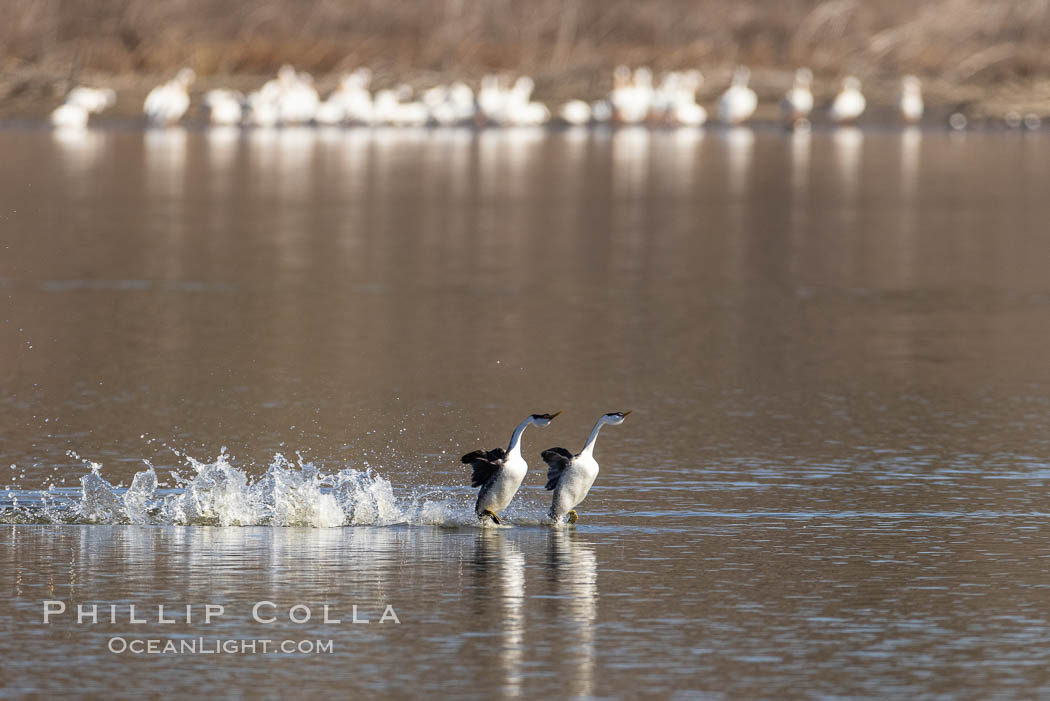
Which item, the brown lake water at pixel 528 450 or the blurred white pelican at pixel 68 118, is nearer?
the brown lake water at pixel 528 450

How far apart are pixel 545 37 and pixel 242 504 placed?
5110 cm

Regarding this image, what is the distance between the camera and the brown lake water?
733cm

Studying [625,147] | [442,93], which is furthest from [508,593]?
[442,93]

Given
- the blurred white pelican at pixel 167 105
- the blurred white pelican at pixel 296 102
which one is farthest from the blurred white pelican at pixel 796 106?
the blurred white pelican at pixel 167 105

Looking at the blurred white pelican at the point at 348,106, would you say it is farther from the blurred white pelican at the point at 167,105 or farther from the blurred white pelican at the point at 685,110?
the blurred white pelican at the point at 685,110

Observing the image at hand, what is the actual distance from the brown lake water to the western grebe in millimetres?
147

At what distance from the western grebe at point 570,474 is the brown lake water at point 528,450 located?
0.15 metres

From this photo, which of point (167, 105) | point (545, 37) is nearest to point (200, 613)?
point (167, 105)

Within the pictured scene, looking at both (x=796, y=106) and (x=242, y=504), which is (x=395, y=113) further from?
(x=242, y=504)

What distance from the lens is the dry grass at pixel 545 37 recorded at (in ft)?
186

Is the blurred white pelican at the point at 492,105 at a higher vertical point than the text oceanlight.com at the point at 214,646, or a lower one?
higher

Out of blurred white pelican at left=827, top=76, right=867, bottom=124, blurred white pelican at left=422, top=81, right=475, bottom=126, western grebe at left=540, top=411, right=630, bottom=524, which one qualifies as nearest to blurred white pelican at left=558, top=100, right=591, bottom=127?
blurred white pelican at left=422, top=81, right=475, bottom=126

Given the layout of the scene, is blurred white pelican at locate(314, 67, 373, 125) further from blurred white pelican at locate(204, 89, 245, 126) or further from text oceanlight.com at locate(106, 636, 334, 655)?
text oceanlight.com at locate(106, 636, 334, 655)

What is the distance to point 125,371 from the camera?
13.7 metres
